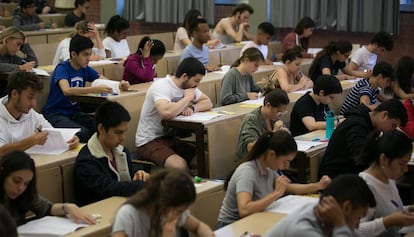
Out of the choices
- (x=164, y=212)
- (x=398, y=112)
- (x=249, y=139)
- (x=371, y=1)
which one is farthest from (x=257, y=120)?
(x=371, y=1)

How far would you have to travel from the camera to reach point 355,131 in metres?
4.88

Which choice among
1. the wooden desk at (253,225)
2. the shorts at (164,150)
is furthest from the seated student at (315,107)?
the wooden desk at (253,225)

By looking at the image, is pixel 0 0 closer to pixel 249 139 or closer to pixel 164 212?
pixel 249 139

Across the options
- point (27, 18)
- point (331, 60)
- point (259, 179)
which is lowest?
point (259, 179)

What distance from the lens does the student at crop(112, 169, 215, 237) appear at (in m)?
3.10

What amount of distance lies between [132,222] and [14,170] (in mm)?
731

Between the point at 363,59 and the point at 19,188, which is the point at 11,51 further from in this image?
the point at 363,59

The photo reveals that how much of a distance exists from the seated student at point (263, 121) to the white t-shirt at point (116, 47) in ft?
13.8

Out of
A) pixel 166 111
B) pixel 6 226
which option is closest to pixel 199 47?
pixel 166 111

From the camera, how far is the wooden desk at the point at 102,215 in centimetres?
360

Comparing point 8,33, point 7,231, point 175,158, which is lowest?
point 175,158

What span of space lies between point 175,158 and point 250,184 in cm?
179

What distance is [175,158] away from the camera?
5730mm

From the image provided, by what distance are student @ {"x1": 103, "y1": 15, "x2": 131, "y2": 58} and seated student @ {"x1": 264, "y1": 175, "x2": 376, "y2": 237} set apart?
6.61 meters
